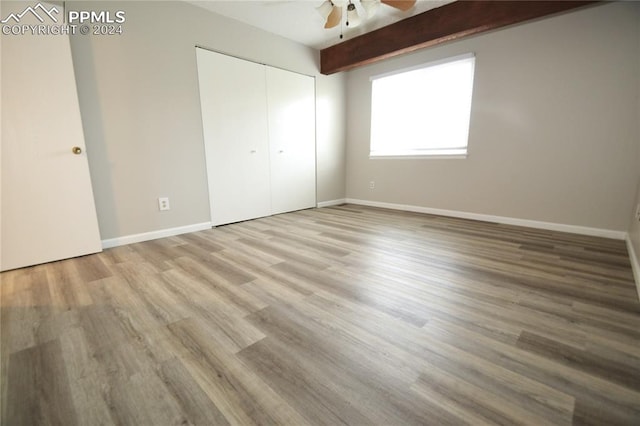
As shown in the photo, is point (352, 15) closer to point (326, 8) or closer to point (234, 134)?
point (326, 8)

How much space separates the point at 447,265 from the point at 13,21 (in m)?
3.57

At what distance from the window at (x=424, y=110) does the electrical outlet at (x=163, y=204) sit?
3040mm

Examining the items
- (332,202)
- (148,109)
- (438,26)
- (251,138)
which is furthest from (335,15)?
(332,202)

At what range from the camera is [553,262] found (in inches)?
77.7

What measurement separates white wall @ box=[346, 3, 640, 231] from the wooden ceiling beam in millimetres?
481

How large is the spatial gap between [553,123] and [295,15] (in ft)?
9.89

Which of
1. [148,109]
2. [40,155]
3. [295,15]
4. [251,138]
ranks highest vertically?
[295,15]

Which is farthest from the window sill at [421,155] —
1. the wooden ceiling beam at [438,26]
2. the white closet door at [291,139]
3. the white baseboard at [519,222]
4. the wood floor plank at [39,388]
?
the wood floor plank at [39,388]

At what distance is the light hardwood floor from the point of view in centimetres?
85

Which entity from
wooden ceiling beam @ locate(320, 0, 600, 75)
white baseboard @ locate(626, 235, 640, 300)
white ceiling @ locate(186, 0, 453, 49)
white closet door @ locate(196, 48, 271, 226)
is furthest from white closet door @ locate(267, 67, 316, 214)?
white baseboard @ locate(626, 235, 640, 300)

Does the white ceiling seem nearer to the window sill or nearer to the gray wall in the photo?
the gray wall

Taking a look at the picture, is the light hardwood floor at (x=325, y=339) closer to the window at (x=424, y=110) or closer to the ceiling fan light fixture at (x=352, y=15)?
the window at (x=424, y=110)

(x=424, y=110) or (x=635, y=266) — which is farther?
(x=424, y=110)

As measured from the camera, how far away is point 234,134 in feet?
10.4
